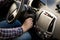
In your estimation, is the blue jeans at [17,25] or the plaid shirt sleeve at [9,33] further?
the blue jeans at [17,25]

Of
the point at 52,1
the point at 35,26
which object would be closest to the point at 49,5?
the point at 52,1

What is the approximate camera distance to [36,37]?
1.56 metres

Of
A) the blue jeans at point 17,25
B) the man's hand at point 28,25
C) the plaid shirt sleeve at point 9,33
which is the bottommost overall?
the blue jeans at point 17,25

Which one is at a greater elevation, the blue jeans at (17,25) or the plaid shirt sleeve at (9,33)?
the plaid shirt sleeve at (9,33)

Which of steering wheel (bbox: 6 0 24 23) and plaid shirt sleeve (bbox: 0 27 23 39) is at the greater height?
steering wheel (bbox: 6 0 24 23)

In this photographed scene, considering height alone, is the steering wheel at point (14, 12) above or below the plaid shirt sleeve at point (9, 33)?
above

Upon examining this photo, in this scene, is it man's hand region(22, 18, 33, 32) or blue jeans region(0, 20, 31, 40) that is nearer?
man's hand region(22, 18, 33, 32)

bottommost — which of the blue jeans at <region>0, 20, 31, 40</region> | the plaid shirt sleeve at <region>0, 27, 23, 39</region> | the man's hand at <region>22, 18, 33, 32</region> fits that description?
the blue jeans at <region>0, 20, 31, 40</region>

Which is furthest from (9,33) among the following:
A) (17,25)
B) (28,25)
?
(17,25)

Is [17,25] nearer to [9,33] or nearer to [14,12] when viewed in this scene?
[14,12]

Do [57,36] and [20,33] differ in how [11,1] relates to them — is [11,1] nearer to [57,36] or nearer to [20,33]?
[20,33]

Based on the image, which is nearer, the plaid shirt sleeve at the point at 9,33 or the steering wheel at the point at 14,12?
the plaid shirt sleeve at the point at 9,33

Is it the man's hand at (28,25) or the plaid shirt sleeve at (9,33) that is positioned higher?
the man's hand at (28,25)

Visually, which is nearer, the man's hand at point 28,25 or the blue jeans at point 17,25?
the man's hand at point 28,25
